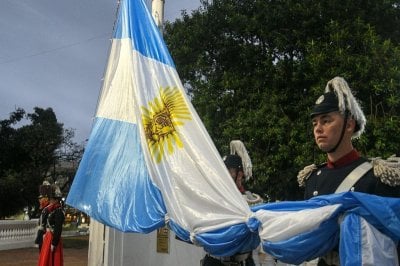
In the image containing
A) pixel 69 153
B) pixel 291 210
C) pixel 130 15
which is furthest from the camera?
pixel 69 153

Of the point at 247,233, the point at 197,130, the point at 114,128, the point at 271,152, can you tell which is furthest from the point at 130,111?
the point at 271,152

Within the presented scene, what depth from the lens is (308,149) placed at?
970 centimetres

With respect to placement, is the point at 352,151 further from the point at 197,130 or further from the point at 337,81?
the point at 197,130

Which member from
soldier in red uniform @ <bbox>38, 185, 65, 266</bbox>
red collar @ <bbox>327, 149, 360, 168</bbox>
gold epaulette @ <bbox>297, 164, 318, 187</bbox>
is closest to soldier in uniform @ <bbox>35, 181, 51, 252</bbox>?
soldier in red uniform @ <bbox>38, 185, 65, 266</bbox>

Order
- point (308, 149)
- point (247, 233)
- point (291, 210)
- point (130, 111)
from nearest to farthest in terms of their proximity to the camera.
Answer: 1. point (291, 210)
2. point (247, 233)
3. point (130, 111)
4. point (308, 149)

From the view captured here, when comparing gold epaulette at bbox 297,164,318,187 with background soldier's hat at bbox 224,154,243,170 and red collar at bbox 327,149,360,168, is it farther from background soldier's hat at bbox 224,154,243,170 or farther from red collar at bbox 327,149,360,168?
background soldier's hat at bbox 224,154,243,170

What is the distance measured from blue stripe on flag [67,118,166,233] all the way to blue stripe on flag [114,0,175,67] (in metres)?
0.68

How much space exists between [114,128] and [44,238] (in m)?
5.06

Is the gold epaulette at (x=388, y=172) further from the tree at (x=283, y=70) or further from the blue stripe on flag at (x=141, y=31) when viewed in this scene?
the tree at (x=283, y=70)

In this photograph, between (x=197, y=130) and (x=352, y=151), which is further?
(x=197, y=130)

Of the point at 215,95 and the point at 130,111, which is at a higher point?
the point at 215,95

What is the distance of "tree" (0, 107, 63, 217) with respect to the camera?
20.6m

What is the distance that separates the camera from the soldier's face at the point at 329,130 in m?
2.98

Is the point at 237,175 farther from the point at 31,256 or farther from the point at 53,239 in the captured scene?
the point at 31,256
